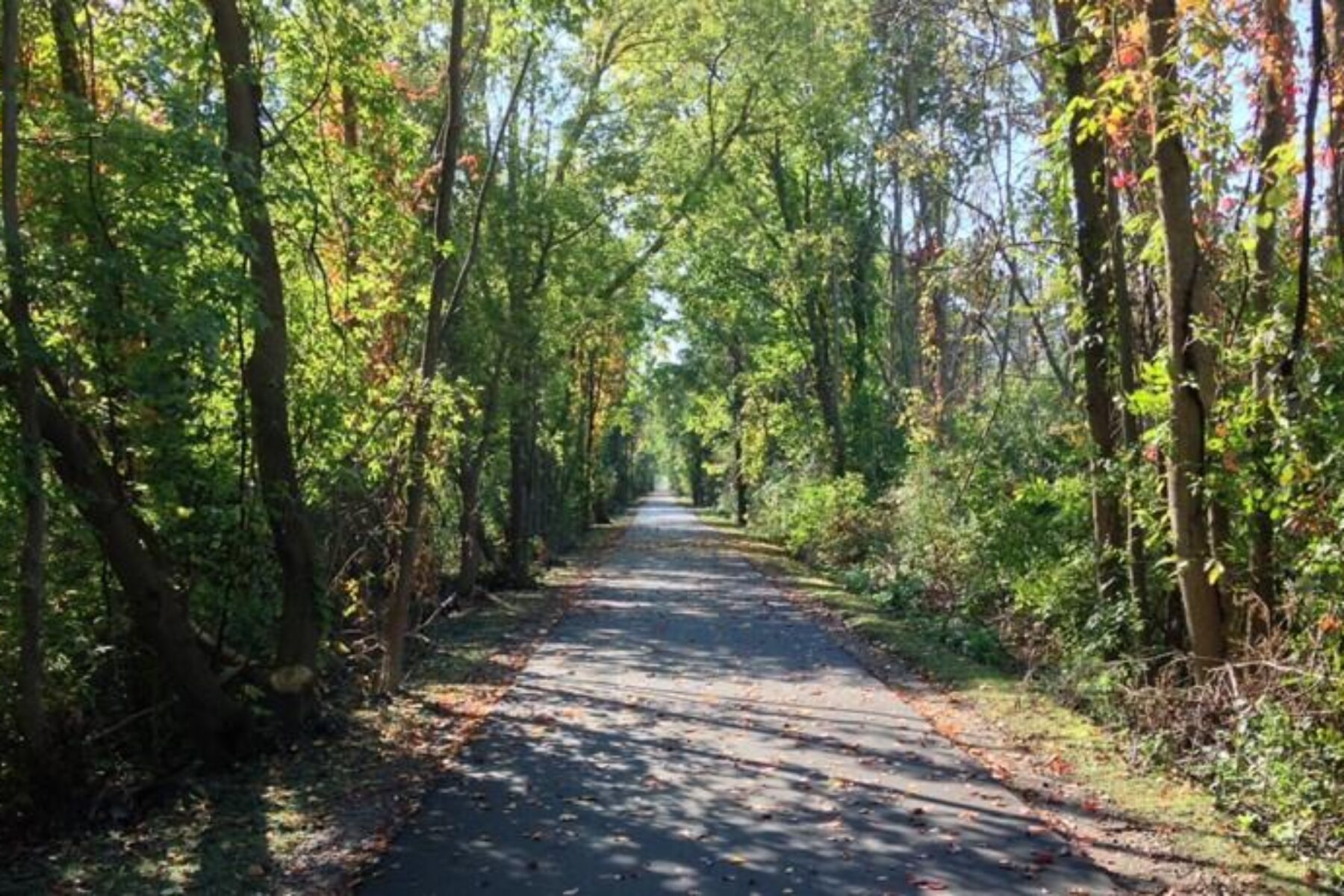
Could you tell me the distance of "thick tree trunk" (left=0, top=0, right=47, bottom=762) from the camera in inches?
244

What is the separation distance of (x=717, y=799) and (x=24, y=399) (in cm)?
487

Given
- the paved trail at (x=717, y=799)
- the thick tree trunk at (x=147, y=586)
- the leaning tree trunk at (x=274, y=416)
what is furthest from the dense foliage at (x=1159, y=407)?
the thick tree trunk at (x=147, y=586)

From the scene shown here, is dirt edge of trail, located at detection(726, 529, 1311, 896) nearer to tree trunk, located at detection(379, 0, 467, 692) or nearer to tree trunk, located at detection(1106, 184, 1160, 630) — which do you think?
tree trunk, located at detection(1106, 184, 1160, 630)

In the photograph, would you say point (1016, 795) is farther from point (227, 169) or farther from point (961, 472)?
point (961, 472)

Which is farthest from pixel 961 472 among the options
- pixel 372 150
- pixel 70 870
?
pixel 70 870

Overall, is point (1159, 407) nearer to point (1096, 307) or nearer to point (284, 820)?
point (1096, 307)

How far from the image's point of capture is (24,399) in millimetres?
6562

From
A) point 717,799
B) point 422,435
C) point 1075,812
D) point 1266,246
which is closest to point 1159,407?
point 1266,246

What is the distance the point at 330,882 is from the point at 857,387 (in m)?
28.4

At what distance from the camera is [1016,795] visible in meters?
7.25

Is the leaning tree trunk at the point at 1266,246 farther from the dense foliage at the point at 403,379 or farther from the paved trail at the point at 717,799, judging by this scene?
the paved trail at the point at 717,799

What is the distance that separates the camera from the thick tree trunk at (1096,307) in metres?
10.1

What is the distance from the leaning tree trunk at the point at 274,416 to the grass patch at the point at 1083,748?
5709 mm

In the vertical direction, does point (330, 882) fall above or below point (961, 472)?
below
